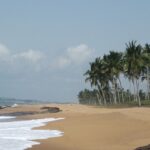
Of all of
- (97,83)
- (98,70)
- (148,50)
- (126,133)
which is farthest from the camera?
(97,83)

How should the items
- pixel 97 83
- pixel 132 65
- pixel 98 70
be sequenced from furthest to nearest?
1. pixel 97 83
2. pixel 98 70
3. pixel 132 65

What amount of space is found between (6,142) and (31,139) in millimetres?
1633

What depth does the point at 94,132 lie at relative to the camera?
2527 centimetres

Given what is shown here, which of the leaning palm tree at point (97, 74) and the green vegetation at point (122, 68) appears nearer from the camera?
the green vegetation at point (122, 68)

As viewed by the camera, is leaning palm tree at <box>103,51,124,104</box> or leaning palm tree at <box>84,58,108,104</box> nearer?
leaning palm tree at <box>103,51,124,104</box>

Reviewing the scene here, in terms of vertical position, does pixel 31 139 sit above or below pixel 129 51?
below

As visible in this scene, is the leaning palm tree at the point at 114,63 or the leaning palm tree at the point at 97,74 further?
the leaning palm tree at the point at 97,74

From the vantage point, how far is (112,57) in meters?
82.6

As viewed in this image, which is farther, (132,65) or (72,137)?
(132,65)

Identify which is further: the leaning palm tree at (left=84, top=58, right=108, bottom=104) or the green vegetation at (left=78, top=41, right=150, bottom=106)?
the leaning palm tree at (left=84, top=58, right=108, bottom=104)

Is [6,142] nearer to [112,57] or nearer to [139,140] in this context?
[139,140]

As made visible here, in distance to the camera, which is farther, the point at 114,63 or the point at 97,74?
the point at 97,74

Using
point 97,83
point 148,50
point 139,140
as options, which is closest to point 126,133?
point 139,140

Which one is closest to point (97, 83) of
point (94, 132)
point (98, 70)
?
point (98, 70)
